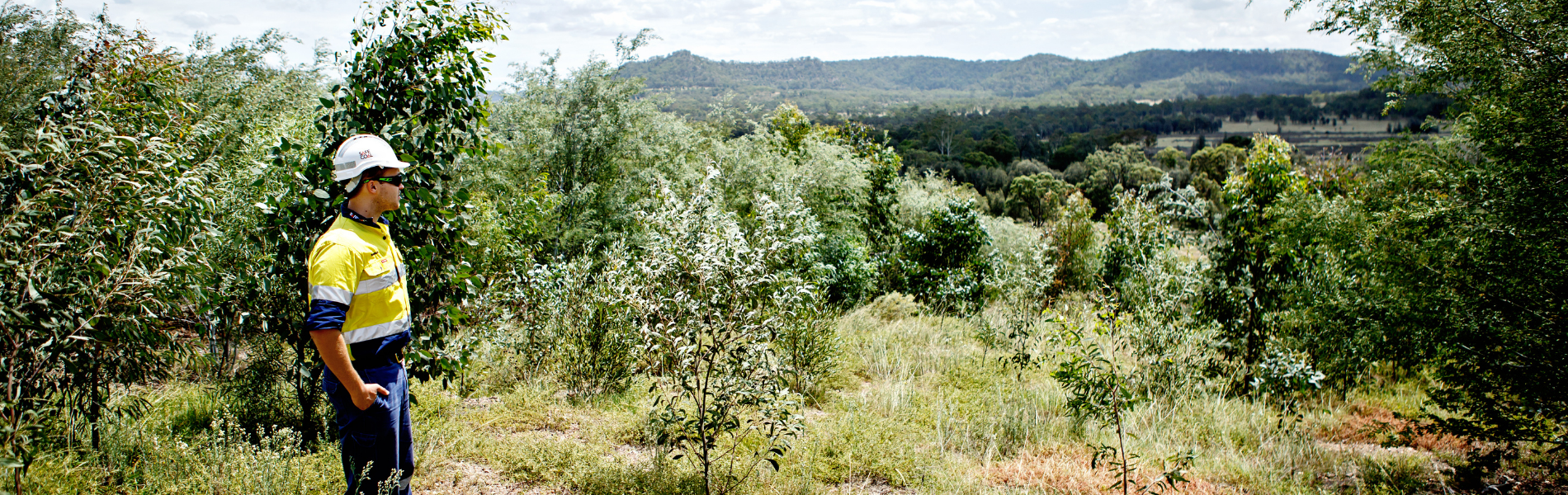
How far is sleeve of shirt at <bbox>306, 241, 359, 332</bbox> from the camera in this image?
2.44 m

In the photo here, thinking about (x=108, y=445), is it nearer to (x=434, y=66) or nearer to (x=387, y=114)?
(x=387, y=114)

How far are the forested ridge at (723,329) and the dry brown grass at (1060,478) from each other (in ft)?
0.10

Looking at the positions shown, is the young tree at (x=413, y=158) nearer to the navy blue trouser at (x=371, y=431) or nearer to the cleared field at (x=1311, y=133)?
the navy blue trouser at (x=371, y=431)

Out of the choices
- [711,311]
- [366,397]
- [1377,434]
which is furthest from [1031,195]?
[366,397]

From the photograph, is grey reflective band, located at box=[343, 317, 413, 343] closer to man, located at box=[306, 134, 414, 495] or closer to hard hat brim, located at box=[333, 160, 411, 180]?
man, located at box=[306, 134, 414, 495]

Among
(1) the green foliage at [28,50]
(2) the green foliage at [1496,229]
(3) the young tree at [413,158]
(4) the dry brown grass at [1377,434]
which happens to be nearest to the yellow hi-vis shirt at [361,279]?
(3) the young tree at [413,158]

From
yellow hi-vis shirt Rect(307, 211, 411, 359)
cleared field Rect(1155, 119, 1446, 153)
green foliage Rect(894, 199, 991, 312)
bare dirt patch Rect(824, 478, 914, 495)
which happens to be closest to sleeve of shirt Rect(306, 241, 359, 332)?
yellow hi-vis shirt Rect(307, 211, 411, 359)

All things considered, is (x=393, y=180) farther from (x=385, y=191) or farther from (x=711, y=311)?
(x=711, y=311)

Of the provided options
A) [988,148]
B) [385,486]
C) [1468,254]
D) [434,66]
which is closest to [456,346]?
[385,486]

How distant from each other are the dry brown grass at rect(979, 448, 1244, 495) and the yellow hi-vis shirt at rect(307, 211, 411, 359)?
10.7 ft

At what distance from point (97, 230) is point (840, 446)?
4.15 meters

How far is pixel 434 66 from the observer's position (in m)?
3.64

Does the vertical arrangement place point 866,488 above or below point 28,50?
below

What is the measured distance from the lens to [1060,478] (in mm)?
4043
